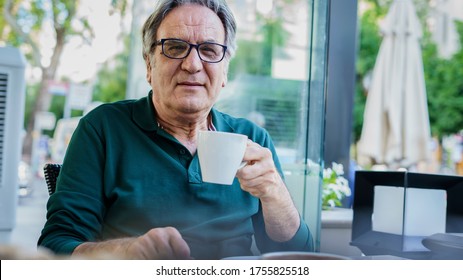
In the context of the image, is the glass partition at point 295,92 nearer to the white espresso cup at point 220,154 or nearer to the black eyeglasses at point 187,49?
the black eyeglasses at point 187,49

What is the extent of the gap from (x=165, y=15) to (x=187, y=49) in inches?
3.4

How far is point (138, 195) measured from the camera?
1111 millimetres

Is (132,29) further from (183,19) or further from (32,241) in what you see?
(32,241)

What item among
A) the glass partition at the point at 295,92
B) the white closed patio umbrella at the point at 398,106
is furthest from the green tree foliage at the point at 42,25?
the white closed patio umbrella at the point at 398,106

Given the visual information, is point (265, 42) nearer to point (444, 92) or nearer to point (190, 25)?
point (190, 25)

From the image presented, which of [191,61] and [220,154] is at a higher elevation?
[191,61]

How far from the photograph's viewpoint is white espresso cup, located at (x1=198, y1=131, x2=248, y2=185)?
0.98 m

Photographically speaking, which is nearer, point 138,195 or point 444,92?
point 138,195

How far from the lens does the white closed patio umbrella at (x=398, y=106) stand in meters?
3.97

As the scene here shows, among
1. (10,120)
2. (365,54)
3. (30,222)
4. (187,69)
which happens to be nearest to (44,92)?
(10,120)

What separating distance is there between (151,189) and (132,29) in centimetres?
42

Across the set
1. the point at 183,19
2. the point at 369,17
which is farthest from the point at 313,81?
the point at 369,17

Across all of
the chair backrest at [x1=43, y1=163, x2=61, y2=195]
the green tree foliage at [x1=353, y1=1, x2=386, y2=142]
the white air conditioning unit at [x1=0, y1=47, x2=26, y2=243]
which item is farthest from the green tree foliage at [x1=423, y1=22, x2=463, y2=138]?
the chair backrest at [x1=43, y1=163, x2=61, y2=195]

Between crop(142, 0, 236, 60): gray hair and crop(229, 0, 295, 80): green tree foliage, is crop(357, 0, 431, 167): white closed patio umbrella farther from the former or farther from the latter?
crop(142, 0, 236, 60): gray hair
